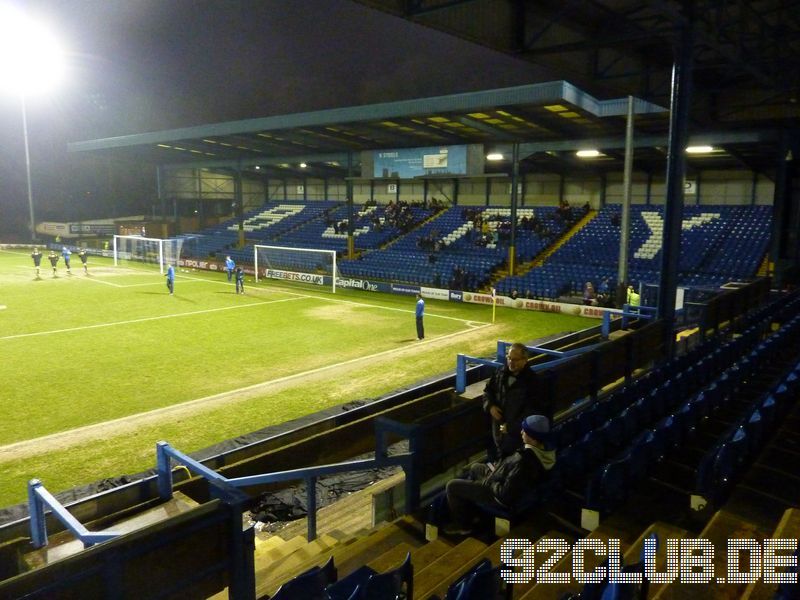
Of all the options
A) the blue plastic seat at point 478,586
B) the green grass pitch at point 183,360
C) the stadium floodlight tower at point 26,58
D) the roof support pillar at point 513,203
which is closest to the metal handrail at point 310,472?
the blue plastic seat at point 478,586

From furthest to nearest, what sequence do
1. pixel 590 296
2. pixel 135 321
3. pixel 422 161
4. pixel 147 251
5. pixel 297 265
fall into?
pixel 147 251, pixel 297 265, pixel 422 161, pixel 590 296, pixel 135 321

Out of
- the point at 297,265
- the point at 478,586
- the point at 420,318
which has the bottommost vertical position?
the point at 420,318

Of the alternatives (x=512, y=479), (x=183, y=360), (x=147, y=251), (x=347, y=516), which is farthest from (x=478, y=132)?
(x=147, y=251)

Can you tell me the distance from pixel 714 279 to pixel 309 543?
89.4 feet

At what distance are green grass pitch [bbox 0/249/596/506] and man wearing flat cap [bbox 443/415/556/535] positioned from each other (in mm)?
7149

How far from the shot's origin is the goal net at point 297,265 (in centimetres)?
3731

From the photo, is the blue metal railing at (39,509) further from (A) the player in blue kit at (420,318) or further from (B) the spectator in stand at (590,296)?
(B) the spectator in stand at (590,296)

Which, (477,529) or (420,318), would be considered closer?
(477,529)

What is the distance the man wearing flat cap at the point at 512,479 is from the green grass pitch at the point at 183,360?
715 cm

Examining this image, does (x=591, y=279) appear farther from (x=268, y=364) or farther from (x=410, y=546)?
(x=410, y=546)

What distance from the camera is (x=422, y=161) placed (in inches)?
1268

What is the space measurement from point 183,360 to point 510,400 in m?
13.7

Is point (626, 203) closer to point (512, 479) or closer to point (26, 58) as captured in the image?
point (512, 479)

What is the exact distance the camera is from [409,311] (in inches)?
1099
